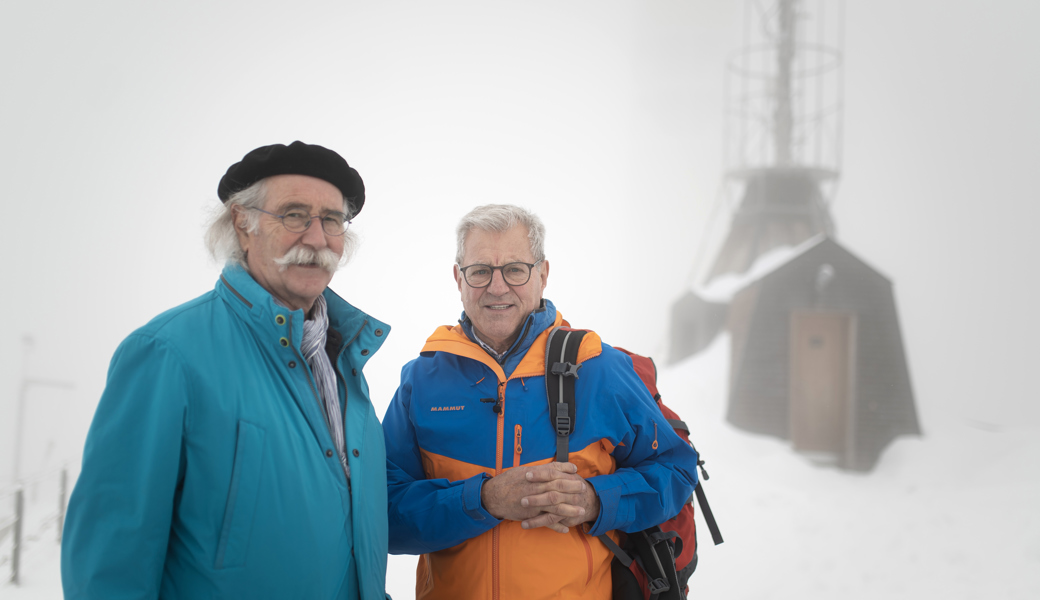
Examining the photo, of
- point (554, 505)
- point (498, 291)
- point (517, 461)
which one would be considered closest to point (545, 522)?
point (554, 505)

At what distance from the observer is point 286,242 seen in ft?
4.66

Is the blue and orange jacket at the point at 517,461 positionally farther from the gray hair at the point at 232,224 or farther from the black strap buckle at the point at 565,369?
the gray hair at the point at 232,224

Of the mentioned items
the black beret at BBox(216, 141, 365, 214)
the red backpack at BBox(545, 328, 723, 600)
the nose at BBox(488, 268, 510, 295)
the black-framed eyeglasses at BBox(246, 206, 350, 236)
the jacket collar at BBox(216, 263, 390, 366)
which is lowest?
the red backpack at BBox(545, 328, 723, 600)

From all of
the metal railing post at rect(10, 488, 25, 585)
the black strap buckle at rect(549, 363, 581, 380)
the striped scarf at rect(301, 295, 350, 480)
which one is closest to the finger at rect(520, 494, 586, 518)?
the black strap buckle at rect(549, 363, 581, 380)

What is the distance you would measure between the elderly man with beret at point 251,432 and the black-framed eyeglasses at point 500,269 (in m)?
0.38

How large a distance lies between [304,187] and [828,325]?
10748mm

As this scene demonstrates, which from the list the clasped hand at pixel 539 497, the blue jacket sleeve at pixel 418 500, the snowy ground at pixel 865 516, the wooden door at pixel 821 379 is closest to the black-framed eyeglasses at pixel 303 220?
the blue jacket sleeve at pixel 418 500

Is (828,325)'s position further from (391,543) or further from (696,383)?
(391,543)

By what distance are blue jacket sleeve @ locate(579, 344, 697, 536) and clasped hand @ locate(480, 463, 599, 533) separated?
0.33 feet

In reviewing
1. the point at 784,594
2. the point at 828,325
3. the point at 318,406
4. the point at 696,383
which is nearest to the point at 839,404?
the point at 828,325

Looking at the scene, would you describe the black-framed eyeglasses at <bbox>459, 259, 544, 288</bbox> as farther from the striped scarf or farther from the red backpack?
the striped scarf

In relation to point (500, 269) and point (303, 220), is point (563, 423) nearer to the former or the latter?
point (500, 269)

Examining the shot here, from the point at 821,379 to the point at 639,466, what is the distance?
9596mm

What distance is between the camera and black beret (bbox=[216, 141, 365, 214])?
1433 millimetres
